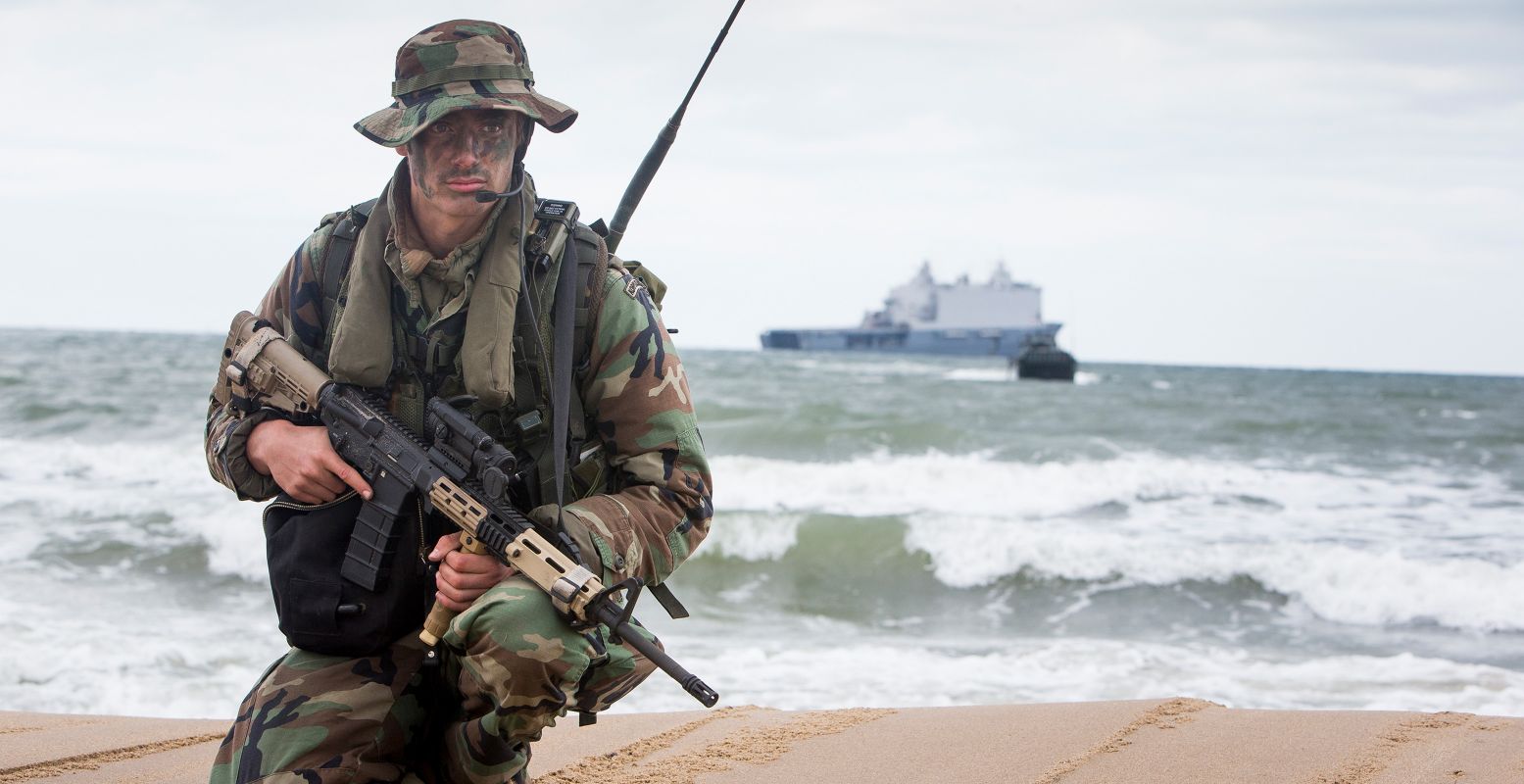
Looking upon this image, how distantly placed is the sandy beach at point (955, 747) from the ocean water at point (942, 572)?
109 centimetres

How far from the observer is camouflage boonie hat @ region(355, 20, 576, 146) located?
7.67 ft

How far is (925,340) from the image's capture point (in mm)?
76250

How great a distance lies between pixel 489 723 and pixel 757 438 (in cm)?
1403

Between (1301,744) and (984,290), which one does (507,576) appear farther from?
(984,290)

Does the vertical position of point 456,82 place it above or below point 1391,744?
above

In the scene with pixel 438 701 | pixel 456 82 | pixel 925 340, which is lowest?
pixel 925 340

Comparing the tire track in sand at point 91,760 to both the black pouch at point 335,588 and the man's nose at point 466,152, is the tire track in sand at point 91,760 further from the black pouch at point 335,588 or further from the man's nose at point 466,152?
the man's nose at point 466,152

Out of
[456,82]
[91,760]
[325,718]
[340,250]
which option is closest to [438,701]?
[325,718]

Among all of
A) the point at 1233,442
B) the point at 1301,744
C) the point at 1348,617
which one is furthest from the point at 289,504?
the point at 1233,442

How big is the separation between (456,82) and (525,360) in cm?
Result: 52

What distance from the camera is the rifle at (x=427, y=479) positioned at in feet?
7.10

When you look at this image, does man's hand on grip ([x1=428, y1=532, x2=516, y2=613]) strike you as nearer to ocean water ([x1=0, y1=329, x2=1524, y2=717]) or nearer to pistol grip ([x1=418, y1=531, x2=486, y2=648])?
pistol grip ([x1=418, y1=531, x2=486, y2=648])

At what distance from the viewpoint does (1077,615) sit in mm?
7852

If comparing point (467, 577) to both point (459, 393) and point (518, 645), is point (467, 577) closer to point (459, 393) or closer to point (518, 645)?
point (518, 645)
